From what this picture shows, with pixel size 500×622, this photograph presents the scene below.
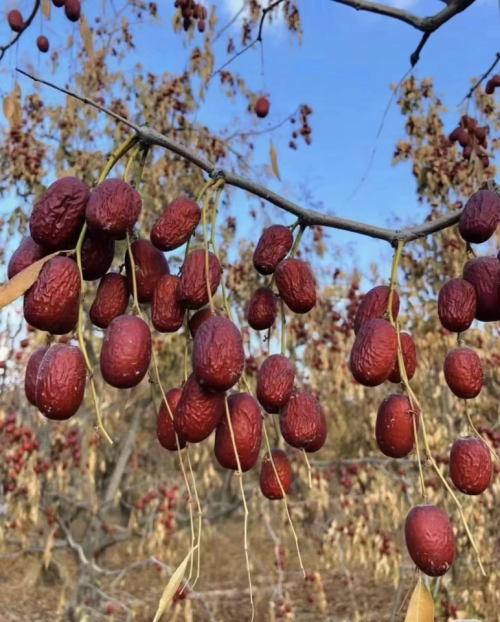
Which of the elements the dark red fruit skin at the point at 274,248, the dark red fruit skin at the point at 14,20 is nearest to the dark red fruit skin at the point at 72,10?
the dark red fruit skin at the point at 14,20

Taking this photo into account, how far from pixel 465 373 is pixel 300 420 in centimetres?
26

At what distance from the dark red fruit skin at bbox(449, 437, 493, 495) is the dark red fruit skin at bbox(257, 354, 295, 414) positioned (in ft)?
0.84

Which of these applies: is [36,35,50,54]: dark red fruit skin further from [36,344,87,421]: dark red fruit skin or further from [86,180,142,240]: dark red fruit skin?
[36,344,87,421]: dark red fruit skin

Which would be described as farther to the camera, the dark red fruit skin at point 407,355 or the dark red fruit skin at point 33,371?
the dark red fruit skin at point 407,355

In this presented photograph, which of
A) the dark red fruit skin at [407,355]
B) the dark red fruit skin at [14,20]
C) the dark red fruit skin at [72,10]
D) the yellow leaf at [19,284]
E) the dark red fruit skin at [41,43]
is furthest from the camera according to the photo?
the dark red fruit skin at [41,43]

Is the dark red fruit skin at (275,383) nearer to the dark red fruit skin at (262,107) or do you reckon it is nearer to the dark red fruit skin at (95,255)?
the dark red fruit skin at (95,255)

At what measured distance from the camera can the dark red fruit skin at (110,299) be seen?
0.75 m

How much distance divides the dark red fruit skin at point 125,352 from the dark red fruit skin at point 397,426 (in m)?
0.34

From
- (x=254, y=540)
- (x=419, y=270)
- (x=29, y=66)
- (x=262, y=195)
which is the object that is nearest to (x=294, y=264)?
(x=262, y=195)

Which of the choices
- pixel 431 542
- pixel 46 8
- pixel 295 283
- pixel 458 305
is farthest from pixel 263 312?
pixel 46 8

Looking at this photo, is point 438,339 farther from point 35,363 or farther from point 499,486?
point 35,363

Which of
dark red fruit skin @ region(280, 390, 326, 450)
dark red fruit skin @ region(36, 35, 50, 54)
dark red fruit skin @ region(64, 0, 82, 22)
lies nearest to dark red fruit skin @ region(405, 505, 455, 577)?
dark red fruit skin @ region(280, 390, 326, 450)

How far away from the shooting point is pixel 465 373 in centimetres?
83

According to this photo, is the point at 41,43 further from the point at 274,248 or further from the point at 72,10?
the point at 274,248
